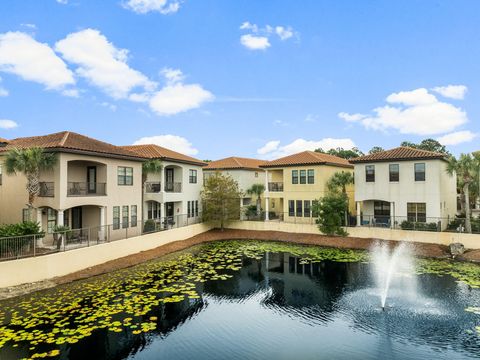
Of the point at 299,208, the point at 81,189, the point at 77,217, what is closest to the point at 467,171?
the point at 299,208

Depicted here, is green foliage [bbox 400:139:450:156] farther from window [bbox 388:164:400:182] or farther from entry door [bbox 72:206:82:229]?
entry door [bbox 72:206:82:229]

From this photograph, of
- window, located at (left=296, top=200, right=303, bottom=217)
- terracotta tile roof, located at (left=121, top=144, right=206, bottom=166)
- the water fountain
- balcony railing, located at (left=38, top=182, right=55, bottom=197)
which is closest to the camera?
the water fountain

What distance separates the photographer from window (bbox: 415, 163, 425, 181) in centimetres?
2967

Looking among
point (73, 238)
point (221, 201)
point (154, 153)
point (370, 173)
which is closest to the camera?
point (73, 238)

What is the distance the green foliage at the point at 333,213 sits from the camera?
31.4 meters

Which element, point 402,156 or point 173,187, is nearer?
point 402,156

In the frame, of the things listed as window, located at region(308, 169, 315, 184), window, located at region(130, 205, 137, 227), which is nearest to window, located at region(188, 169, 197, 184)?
window, located at region(130, 205, 137, 227)

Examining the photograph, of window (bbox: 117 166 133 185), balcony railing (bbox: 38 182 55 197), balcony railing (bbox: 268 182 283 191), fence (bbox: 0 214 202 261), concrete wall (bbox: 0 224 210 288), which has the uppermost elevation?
window (bbox: 117 166 133 185)

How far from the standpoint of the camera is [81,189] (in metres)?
25.2

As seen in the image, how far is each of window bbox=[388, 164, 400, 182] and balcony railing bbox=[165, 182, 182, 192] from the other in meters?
20.9

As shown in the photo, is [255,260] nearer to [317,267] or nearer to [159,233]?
[317,267]

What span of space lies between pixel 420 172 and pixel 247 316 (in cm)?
2255

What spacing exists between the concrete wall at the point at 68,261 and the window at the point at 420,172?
2298 centimetres

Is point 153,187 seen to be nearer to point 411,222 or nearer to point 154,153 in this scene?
point 154,153
